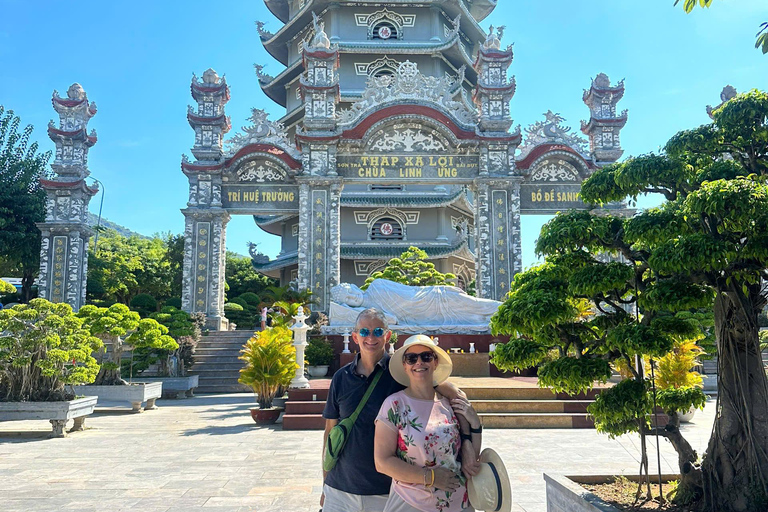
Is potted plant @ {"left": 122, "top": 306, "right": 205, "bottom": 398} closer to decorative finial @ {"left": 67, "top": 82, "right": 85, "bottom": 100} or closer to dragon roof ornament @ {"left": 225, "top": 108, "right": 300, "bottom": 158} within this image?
dragon roof ornament @ {"left": 225, "top": 108, "right": 300, "bottom": 158}

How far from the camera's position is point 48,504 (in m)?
5.29

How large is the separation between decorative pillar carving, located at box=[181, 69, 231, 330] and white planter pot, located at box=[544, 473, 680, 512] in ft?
59.4

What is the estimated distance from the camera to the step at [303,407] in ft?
34.8

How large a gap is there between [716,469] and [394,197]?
24799 millimetres

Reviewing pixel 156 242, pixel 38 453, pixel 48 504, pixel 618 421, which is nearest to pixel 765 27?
pixel 618 421

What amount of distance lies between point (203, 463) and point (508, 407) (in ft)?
18.5

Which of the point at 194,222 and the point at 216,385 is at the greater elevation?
the point at 194,222

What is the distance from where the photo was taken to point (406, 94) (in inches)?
872

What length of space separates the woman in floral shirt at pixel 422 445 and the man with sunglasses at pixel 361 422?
29 cm

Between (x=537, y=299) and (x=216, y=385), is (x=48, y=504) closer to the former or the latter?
(x=537, y=299)

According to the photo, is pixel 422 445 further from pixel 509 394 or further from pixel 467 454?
pixel 509 394

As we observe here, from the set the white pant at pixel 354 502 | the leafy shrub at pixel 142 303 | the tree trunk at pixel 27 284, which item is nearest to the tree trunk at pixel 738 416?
the white pant at pixel 354 502

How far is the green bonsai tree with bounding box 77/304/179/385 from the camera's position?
1255 centimetres

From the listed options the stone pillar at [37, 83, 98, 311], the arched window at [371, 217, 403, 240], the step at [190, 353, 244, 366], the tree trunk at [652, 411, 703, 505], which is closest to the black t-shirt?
the tree trunk at [652, 411, 703, 505]
